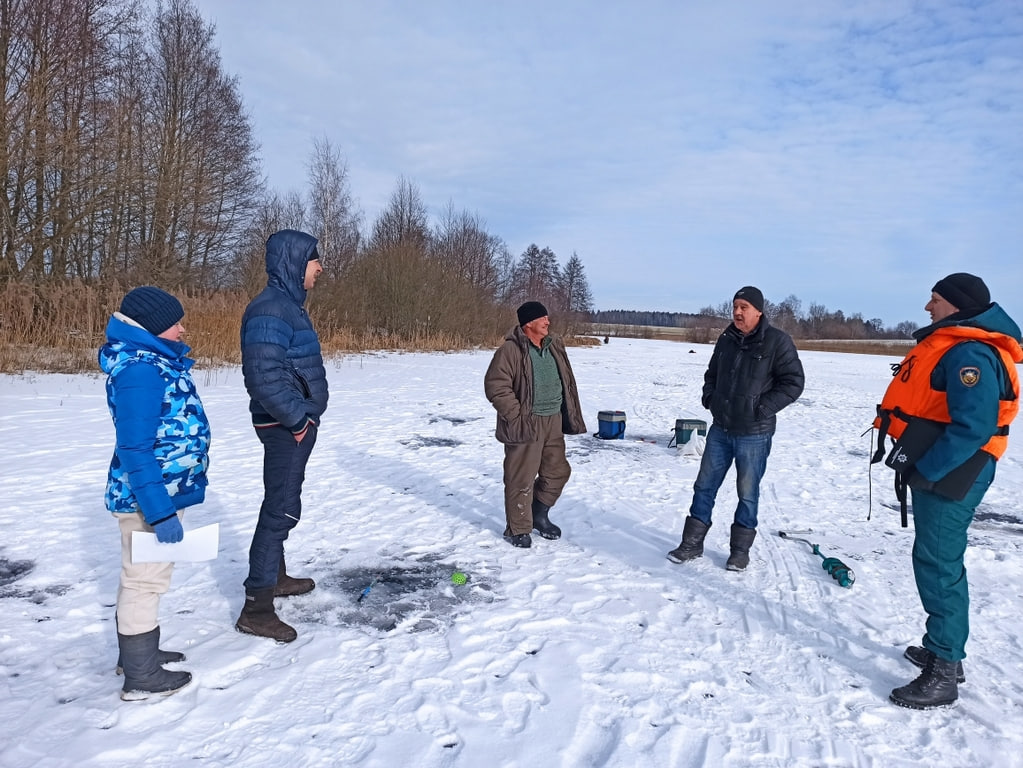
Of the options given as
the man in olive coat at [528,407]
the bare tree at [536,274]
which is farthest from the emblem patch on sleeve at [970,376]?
the bare tree at [536,274]

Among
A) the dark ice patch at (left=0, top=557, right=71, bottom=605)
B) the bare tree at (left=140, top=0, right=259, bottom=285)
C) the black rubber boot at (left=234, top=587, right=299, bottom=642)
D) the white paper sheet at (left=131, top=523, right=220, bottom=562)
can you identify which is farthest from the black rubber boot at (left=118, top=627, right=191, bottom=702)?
the bare tree at (left=140, top=0, right=259, bottom=285)

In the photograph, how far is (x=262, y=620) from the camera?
3.13 meters

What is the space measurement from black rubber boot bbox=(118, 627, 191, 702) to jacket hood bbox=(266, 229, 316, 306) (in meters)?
1.61

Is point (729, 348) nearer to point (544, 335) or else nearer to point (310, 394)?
point (544, 335)

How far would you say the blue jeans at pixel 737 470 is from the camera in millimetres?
4133

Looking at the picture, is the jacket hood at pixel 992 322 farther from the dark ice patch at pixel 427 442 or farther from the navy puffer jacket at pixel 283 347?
the dark ice patch at pixel 427 442

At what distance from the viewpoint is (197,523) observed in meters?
4.72

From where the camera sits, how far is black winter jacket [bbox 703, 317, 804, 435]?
13.2 feet

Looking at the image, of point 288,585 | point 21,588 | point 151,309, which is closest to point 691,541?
point 288,585

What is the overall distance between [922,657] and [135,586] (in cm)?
358

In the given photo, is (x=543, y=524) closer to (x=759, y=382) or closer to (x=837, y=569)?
(x=759, y=382)

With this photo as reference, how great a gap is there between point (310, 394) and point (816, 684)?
2.76 metres

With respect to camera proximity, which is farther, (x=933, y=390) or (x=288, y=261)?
(x=288, y=261)

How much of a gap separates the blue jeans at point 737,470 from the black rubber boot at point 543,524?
3.42 feet
